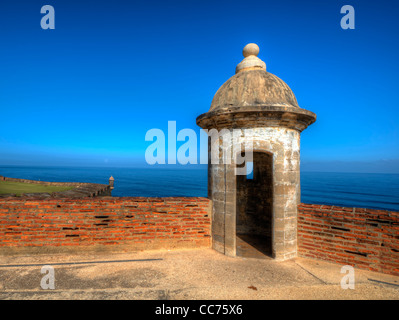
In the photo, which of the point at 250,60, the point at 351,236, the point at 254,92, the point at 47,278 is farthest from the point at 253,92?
the point at 47,278

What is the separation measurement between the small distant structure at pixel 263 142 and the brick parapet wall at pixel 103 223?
1.75 ft

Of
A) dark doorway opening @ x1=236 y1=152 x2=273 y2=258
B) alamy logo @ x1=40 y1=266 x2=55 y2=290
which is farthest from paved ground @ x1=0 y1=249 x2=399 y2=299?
dark doorway opening @ x1=236 y1=152 x2=273 y2=258

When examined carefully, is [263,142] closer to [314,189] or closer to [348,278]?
[348,278]

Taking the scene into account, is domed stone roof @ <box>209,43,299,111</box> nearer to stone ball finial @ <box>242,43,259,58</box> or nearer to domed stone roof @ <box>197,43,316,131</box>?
domed stone roof @ <box>197,43,316,131</box>

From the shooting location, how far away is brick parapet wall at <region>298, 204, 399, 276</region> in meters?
3.97

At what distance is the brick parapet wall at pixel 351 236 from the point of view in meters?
3.97

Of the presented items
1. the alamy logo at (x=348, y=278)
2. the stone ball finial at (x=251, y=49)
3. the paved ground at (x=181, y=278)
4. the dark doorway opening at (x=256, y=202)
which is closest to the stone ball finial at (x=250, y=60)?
the stone ball finial at (x=251, y=49)

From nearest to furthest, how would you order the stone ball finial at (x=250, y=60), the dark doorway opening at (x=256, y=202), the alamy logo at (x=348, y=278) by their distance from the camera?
the alamy logo at (x=348, y=278)
the stone ball finial at (x=250, y=60)
the dark doorway opening at (x=256, y=202)

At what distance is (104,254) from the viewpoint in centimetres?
474

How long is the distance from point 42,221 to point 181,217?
2.85 m

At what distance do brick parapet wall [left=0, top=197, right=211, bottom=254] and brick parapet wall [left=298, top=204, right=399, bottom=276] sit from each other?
217 centimetres

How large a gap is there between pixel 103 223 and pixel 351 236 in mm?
4992

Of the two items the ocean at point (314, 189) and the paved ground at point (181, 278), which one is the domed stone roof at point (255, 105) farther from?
the ocean at point (314, 189)
